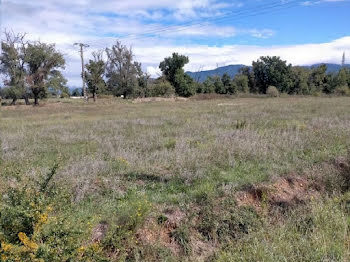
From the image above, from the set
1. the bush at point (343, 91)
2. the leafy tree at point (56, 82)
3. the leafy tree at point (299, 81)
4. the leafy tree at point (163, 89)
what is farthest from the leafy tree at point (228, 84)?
the leafy tree at point (56, 82)

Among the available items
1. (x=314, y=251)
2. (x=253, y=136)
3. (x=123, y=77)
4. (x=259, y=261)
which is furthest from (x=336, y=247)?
(x=123, y=77)

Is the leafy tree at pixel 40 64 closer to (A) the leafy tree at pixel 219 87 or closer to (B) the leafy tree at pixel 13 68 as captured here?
(B) the leafy tree at pixel 13 68

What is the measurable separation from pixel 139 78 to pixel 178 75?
298 inches

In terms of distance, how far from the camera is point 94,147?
8.65 meters

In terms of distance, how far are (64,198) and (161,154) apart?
3.71 meters

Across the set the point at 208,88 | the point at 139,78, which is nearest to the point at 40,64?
the point at 139,78

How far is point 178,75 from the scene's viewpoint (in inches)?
2112

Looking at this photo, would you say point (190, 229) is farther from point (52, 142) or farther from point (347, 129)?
point (347, 129)

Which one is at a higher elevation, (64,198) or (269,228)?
(64,198)

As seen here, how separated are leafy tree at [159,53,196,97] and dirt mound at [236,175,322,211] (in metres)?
48.5

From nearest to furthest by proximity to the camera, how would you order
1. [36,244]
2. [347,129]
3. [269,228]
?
[36,244], [269,228], [347,129]

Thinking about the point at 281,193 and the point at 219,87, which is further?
the point at 219,87

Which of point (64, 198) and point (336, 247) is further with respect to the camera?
point (64, 198)

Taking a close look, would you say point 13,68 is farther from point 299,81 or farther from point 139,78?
point 299,81
